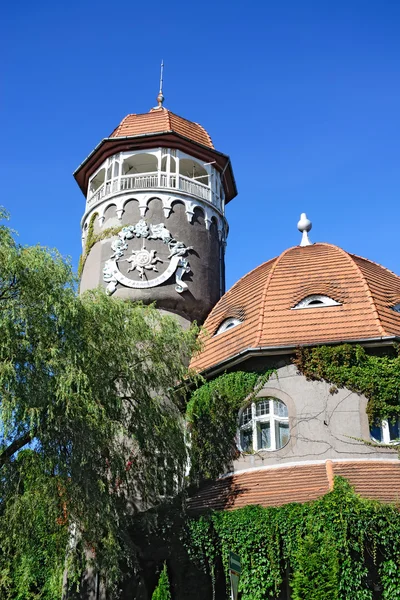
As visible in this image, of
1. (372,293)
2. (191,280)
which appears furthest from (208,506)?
(191,280)

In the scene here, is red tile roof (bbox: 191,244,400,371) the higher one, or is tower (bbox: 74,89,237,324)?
tower (bbox: 74,89,237,324)

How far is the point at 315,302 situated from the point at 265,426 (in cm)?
393

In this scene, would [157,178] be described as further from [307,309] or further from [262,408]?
[262,408]

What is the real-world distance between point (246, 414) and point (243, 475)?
160 centimetres

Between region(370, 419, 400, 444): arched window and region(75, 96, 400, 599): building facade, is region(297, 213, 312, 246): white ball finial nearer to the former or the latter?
region(75, 96, 400, 599): building facade

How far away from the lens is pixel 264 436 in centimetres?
1664

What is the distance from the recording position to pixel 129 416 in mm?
14969

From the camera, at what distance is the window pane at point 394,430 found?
15.9 meters

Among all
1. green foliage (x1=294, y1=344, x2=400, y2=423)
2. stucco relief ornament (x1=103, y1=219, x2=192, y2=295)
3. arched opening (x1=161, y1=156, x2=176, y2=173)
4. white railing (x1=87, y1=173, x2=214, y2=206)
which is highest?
arched opening (x1=161, y1=156, x2=176, y2=173)

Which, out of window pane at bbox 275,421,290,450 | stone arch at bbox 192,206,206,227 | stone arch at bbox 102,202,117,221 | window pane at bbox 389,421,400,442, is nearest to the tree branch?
window pane at bbox 275,421,290,450

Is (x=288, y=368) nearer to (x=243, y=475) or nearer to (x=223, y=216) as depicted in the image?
(x=243, y=475)

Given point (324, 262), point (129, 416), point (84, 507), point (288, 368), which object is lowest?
point (84, 507)

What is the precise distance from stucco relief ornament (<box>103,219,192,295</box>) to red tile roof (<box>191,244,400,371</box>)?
1.93 metres

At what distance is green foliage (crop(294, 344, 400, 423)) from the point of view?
15891 mm
